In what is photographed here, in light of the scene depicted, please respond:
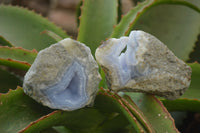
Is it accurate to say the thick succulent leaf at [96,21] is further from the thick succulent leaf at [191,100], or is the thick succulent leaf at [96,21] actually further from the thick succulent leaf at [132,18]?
the thick succulent leaf at [191,100]

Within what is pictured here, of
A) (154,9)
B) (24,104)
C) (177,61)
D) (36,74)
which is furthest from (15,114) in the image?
(154,9)

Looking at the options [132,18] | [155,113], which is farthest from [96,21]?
[155,113]

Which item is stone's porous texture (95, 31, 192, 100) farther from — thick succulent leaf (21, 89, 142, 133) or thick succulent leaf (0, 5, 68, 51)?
thick succulent leaf (0, 5, 68, 51)

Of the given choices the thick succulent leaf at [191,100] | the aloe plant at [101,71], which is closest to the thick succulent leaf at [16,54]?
the aloe plant at [101,71]

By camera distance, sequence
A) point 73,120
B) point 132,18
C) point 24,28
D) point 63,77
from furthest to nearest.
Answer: point 24,28 < point 132,18 < point 73,120 < point 63,77

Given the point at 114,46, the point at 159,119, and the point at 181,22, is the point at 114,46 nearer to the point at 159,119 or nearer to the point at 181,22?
the point at 159,119

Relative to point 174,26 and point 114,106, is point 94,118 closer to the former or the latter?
point 114,106

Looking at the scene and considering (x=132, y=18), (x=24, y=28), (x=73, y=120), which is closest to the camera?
(x=73, y=120)
